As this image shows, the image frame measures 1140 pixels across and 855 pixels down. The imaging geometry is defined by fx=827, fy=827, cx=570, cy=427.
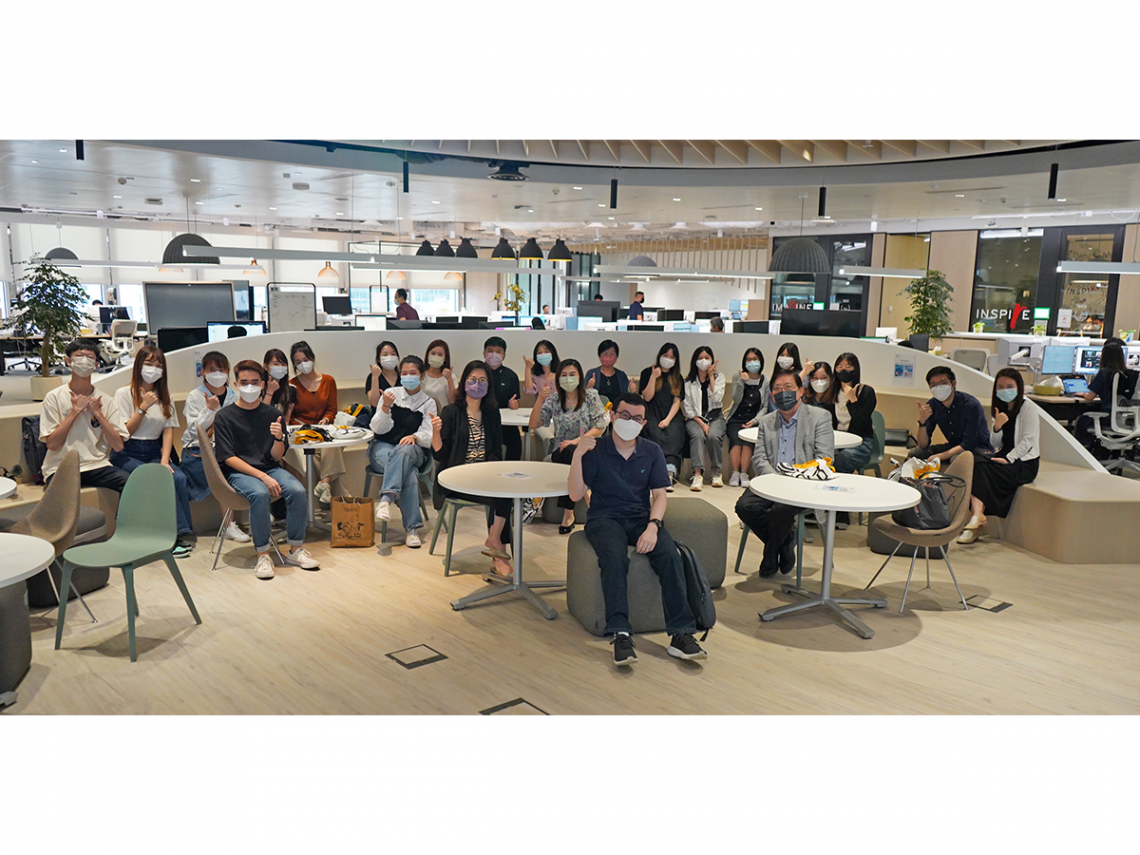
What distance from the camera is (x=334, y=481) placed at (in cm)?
675

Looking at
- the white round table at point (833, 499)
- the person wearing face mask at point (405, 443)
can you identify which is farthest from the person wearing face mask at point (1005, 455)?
the person wearing face mask at point (405, 443)

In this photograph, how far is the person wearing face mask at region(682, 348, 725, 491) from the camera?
25.7ft

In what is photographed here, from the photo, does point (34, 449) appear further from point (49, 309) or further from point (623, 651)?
point (49, 309)

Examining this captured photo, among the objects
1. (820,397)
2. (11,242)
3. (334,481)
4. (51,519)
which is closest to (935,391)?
(820,397)

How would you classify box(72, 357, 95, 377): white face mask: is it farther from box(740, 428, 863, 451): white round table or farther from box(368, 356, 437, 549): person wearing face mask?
box(740, 428, 863, 451): white round table

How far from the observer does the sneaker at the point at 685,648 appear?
4.04 meters

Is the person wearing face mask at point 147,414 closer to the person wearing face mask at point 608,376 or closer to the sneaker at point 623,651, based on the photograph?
the sneaker at point 623,651

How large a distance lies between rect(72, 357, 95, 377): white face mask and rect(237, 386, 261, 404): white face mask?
89cm

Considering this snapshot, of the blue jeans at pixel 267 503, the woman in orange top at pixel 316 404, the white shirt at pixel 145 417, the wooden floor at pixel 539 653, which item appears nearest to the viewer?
the wooden floor at pixel 539 653

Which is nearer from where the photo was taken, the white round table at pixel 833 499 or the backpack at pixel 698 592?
the backpack at pixel 698 592

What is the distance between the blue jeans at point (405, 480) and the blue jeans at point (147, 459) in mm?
1336

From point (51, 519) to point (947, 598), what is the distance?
5117 millimetres

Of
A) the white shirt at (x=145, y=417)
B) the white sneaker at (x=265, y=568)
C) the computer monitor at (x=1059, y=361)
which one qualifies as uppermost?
the computer monitor at (x=1059, y=361)

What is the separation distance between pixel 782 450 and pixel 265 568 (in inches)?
134
